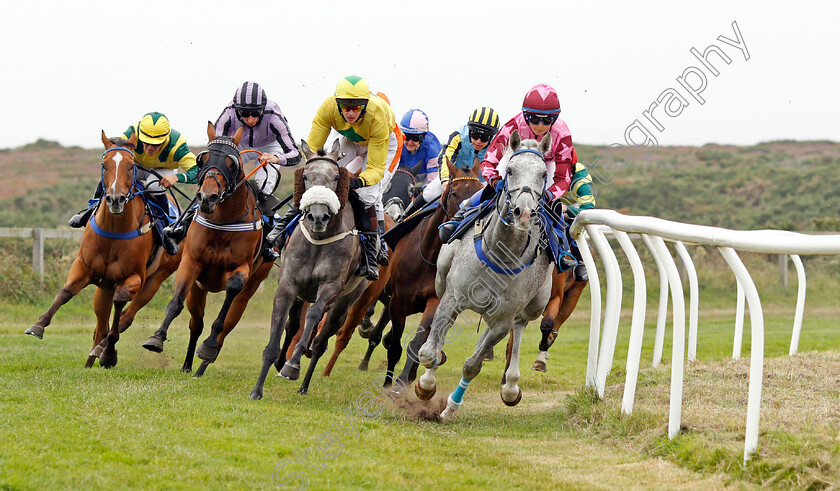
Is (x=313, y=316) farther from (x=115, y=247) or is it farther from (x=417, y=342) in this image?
(x=115, y=247)

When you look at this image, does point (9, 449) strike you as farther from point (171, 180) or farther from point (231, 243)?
point (171, 180)

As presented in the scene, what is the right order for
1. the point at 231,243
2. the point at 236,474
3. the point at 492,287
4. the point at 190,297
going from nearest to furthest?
the point at 236,474 → the point at 492,287 → the point at 231,243 → the point at 190,297

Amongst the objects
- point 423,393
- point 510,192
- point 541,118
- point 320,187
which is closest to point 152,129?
point 320,187

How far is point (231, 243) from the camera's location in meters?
8.41

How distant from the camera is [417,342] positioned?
718 cm

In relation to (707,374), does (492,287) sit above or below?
above

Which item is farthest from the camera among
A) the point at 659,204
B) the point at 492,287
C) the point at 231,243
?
the point at 659,204

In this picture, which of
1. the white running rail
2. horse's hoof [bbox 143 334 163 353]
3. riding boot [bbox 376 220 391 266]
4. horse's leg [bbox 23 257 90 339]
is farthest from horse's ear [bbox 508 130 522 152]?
horse's leg [bbox 23 257 90 339]

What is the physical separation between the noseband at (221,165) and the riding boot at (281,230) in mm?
561

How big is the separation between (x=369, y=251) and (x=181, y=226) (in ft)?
7.41

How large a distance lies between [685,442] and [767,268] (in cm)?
1768

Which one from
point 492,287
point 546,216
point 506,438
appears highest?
point 546,216

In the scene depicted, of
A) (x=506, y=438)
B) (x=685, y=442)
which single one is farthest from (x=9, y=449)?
(x=685, y=442)

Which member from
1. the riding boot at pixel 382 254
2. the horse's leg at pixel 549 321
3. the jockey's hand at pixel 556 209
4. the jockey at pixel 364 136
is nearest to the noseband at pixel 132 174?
the jockey at pixel 364 136
